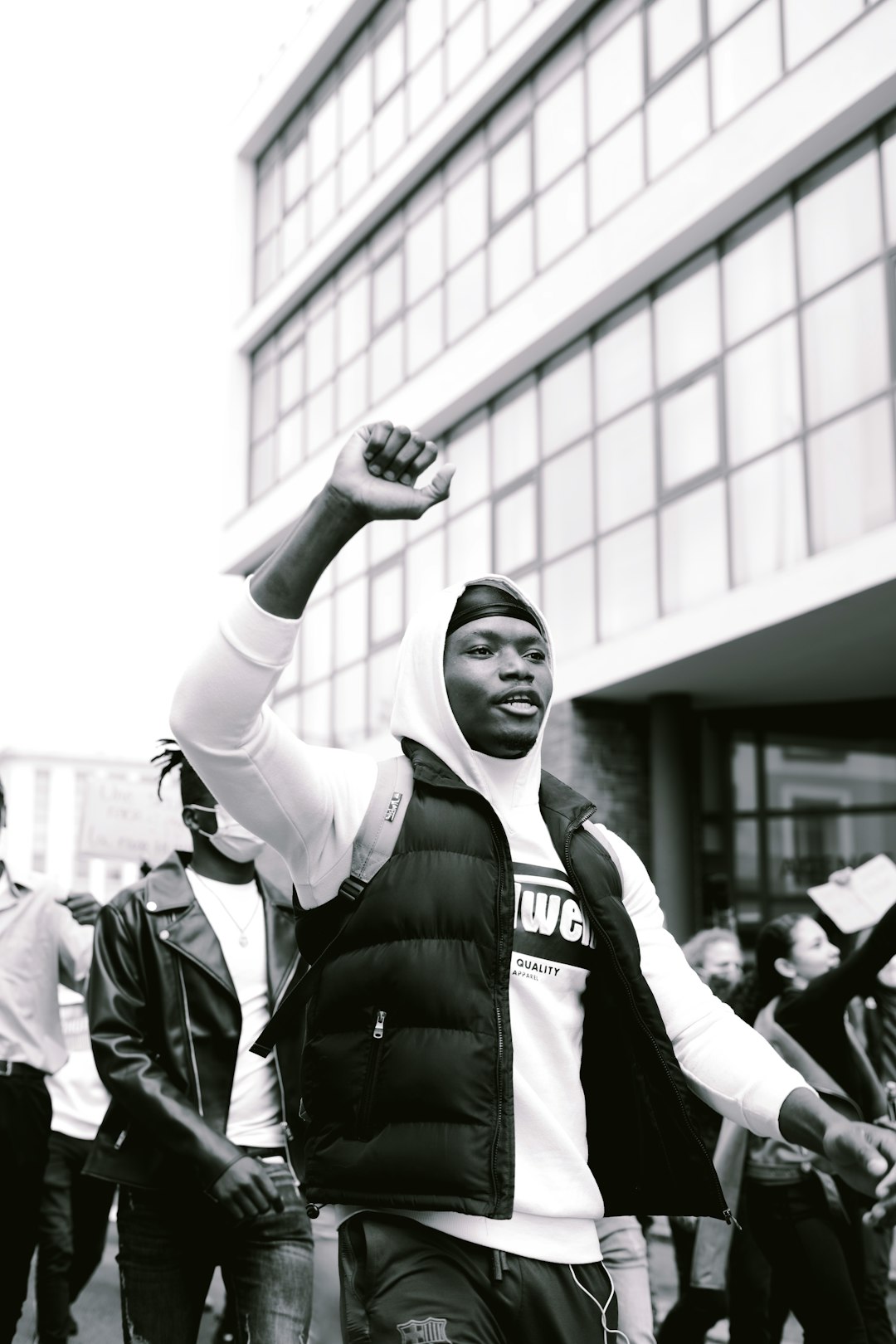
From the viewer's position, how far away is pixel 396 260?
2338 cm

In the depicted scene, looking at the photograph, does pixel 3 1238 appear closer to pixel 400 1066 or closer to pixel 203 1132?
pixel 203 1132

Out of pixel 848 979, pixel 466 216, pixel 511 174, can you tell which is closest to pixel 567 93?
pixel 511 174

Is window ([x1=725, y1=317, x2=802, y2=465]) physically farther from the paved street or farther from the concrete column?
the paved street

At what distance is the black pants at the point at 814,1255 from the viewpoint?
5684 mm

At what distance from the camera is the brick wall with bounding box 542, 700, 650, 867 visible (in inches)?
699

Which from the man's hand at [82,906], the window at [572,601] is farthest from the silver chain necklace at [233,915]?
the window at [572,601]

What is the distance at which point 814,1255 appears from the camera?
19.2 feet

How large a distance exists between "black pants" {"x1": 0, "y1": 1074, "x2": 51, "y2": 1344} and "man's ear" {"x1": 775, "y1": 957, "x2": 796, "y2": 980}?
286 centimetres

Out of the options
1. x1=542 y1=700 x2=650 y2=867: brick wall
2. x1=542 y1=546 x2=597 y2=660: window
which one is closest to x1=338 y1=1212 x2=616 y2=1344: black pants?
x1=542 y1=700 x2=650 y2=867: brick wall

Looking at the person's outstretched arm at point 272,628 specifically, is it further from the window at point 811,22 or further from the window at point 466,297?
the window at point 466,297

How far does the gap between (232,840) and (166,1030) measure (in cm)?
62

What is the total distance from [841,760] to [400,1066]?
1674 cm

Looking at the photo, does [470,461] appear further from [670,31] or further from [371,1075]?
[371,1075]

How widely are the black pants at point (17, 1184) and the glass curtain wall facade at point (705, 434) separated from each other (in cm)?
1027
